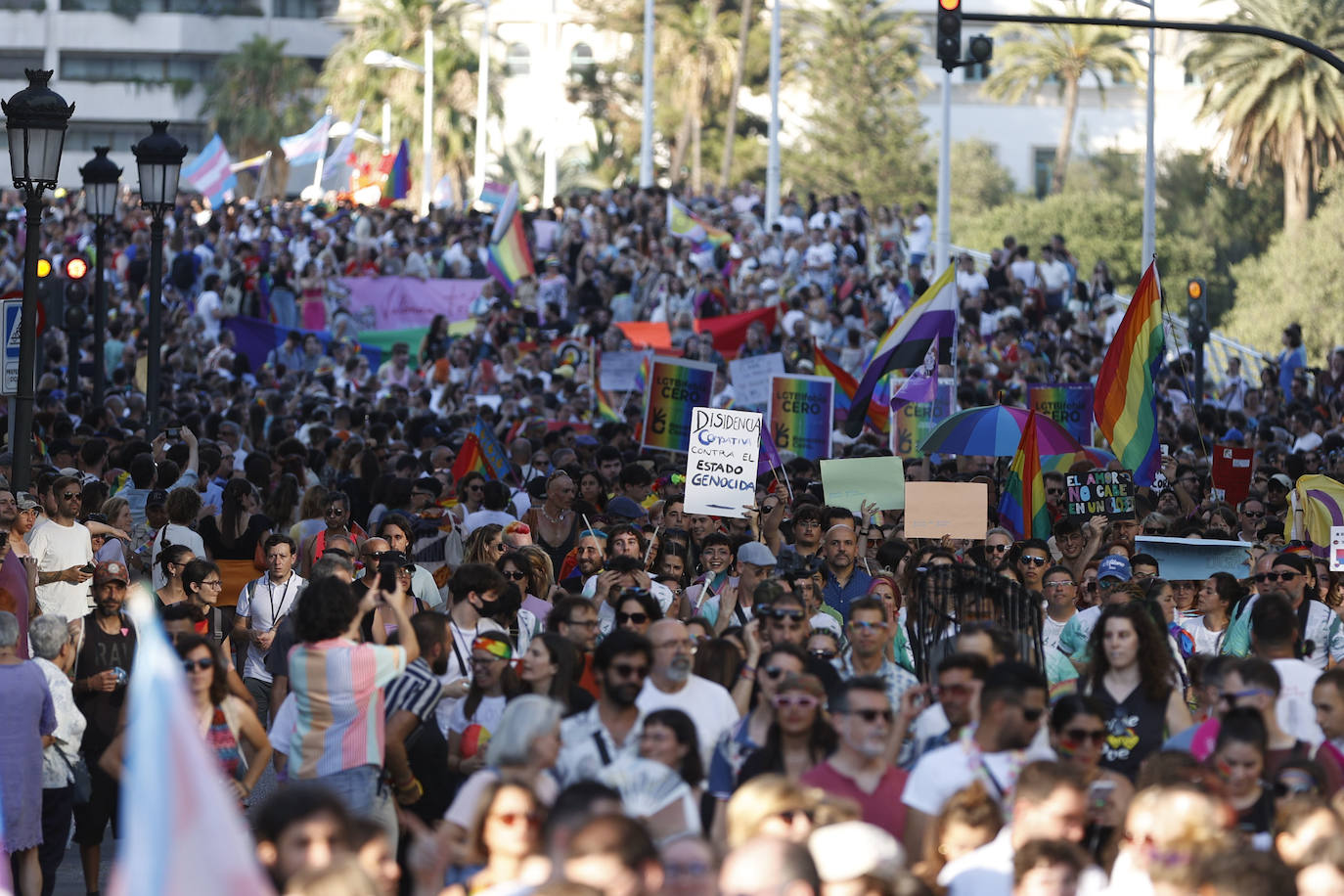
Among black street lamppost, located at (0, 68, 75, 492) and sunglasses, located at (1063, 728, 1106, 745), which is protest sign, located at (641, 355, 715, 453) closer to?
black street lamppost, located at (0, 68, 75, 492)

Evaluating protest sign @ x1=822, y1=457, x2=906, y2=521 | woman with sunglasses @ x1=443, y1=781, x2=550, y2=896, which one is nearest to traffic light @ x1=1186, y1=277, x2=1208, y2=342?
protest sign @ x1=822, y1=457, x2=906, y2=521

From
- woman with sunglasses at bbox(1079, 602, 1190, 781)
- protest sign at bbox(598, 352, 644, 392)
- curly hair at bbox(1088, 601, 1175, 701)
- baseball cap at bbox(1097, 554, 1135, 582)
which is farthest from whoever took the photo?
protest sign at bbox(598, 352, 644, 392)

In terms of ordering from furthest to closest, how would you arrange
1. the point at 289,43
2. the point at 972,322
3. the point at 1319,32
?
the point at 289,43 < the point at 1319,32 < the point at 972,322

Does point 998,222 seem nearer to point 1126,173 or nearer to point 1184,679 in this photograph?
point 1126,173

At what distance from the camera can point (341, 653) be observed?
8.09 metres

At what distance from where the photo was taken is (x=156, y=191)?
1778 centimetres

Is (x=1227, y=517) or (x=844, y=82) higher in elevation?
(x=844, y=82)

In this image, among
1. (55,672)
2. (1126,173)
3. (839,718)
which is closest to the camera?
(839,718)

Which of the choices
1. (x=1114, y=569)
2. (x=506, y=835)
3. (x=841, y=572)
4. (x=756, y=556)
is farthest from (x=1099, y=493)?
(x=506, y=835)

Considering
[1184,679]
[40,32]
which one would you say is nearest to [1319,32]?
[1184,679]

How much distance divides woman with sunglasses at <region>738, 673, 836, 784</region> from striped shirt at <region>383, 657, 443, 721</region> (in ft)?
5.17

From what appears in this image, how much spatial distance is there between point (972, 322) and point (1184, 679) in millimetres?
17822

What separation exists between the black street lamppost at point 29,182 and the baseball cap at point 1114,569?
246 inches

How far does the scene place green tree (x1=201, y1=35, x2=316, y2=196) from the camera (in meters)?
75.2
